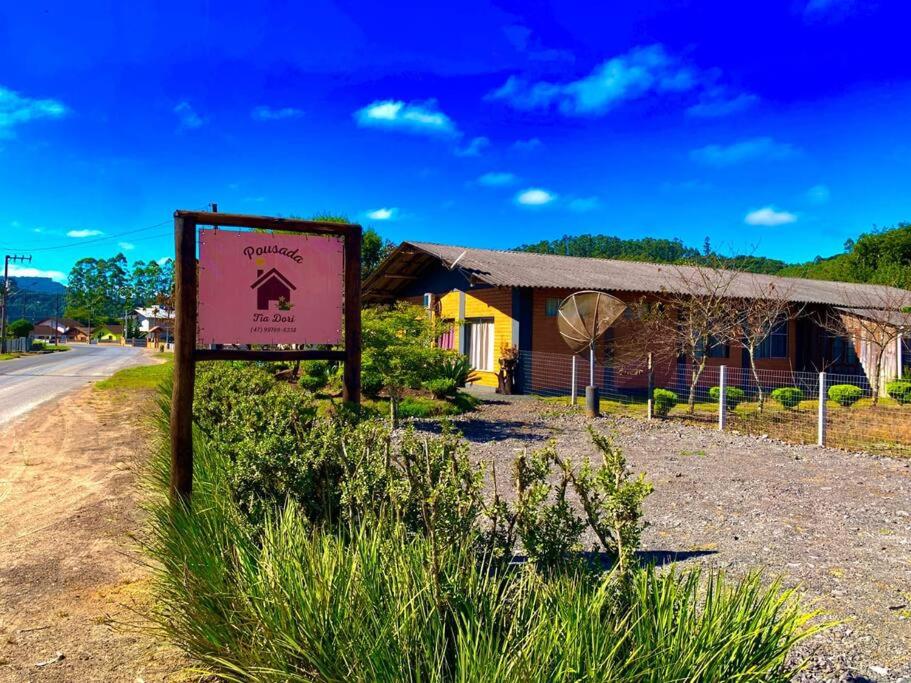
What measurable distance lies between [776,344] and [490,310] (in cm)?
1008

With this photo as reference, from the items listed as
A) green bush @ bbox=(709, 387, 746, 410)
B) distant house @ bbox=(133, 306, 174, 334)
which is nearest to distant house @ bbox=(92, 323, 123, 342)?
distant house @ bbox=(133, 306, 174, 334)

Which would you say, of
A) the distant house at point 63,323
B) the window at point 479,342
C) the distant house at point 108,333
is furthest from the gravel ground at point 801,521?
the distant house at point 63,323

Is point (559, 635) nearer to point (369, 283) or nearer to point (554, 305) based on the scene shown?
point (554, 305)

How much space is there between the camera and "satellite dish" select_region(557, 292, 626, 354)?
14.6 m

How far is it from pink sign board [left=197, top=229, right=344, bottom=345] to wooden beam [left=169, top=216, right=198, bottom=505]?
8cm

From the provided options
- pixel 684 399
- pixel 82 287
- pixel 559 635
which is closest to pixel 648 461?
pixel 559 635

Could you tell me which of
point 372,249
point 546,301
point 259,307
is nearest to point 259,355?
point 259,307

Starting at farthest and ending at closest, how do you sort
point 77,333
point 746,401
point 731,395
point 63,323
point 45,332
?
point 63,323 < point 77,333 < point 45,332 < point 746,401 < point 731,395

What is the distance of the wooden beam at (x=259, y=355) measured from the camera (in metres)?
4.50

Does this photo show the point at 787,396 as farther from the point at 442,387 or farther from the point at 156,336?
the point at 156,336

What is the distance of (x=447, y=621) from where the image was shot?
238cm

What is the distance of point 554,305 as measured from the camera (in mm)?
17828

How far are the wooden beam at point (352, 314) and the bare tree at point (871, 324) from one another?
17.2 m

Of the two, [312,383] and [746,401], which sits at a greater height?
[312,383]
